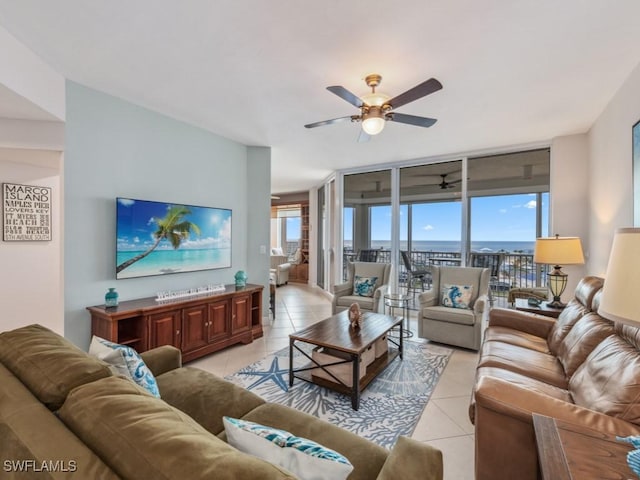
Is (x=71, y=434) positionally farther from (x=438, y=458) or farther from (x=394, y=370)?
(x=394, y=370)

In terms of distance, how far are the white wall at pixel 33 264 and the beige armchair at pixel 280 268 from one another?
5266mm

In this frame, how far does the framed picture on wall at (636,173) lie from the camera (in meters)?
2.25

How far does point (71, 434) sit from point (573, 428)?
1.69 meters

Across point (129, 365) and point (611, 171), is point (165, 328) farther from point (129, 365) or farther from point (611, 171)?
point (611, 171)

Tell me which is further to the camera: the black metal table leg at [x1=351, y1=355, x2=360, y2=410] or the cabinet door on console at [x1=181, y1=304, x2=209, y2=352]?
the cabinet door on console at [x1=181, y1=304, x2=209, y2=352]

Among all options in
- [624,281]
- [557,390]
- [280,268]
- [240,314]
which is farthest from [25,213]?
[280,268]

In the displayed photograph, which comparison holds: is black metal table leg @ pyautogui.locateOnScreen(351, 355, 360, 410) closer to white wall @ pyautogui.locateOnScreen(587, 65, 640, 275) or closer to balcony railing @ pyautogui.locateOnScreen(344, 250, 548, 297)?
white wall @ pyautogui.locateOnScreen(587, 65, 640, 275)

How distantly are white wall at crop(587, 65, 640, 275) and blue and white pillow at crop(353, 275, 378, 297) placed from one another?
103 inches

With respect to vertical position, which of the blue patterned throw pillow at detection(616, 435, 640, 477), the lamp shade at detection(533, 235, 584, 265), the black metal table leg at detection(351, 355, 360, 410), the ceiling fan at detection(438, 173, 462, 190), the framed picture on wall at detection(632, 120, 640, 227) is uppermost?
the ceiling fan at detection(438, 173, 462, 190)

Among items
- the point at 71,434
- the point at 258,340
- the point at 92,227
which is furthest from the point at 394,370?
the point at 92,227

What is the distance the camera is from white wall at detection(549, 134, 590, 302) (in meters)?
3.80

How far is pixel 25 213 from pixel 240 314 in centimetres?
225

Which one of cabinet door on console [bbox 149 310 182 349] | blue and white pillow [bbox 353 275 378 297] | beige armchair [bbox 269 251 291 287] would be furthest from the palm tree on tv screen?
beige armchair [bbox 269 251 291 287]

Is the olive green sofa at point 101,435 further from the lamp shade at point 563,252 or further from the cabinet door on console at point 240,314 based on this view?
the lamp shade at point 563,252
